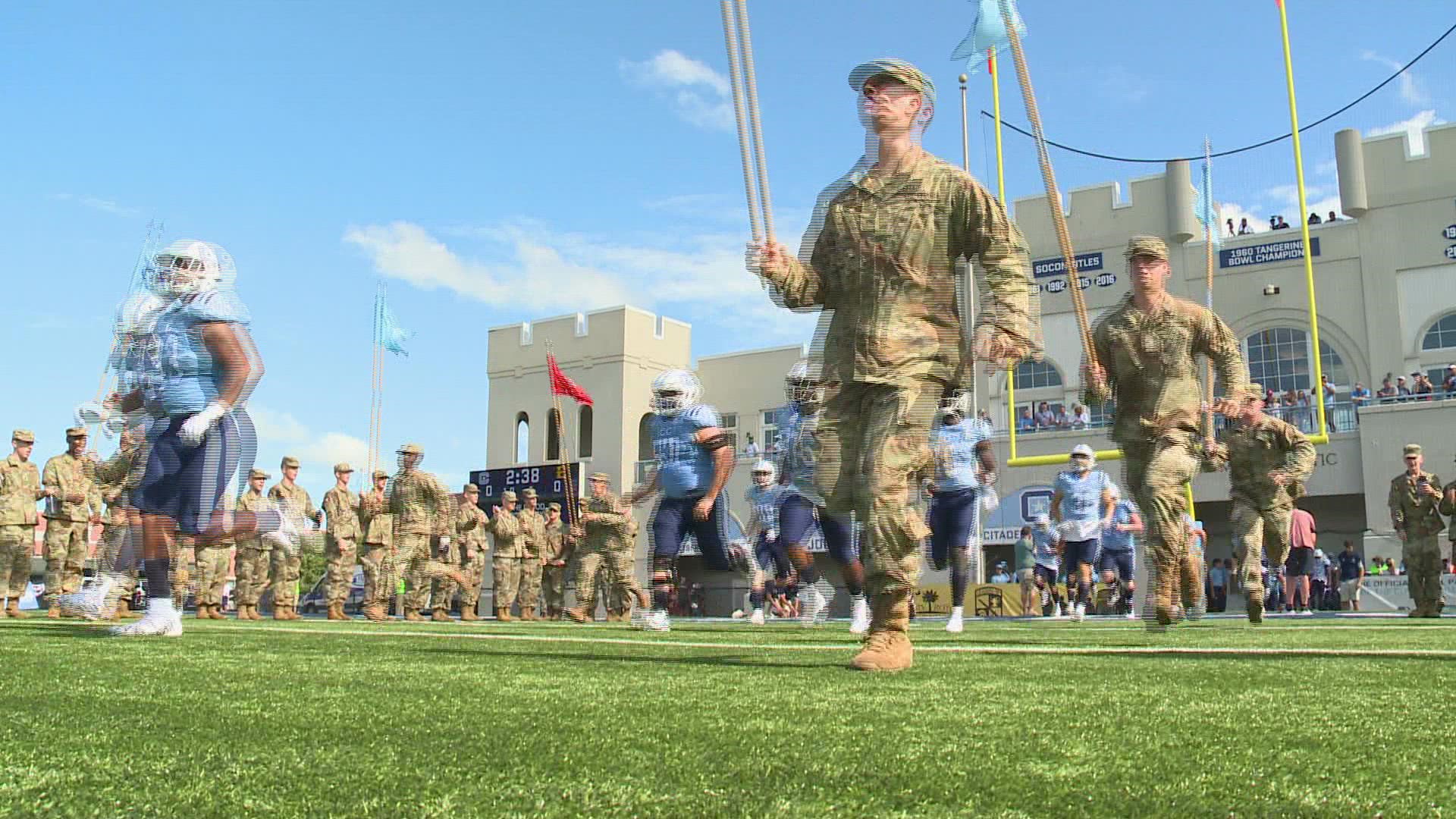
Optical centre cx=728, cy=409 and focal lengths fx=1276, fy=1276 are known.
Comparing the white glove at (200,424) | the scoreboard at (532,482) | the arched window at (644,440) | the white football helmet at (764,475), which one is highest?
the arched window at (644,440)

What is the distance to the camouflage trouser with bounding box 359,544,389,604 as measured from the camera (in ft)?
53.0

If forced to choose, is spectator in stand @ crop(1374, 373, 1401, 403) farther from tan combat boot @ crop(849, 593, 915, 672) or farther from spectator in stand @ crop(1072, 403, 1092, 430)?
tan combat boot @ crop(849, 593, 915, 672)

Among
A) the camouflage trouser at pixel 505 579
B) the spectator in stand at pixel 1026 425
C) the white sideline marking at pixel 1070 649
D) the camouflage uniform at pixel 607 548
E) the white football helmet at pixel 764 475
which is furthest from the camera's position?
the spectator in stand at pixel 1026 425

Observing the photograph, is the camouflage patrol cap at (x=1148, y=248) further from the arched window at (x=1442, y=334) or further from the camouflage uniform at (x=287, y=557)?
the arched window at (x=1442, y=334)

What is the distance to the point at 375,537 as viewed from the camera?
16.7m

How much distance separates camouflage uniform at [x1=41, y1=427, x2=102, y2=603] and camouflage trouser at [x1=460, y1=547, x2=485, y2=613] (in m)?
5.33

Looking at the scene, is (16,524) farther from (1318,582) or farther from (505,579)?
(1318,582)

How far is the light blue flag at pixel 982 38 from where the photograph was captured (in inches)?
896

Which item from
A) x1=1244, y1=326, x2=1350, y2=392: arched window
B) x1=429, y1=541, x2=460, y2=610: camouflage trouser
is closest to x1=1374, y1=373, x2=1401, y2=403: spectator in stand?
x1=1244, y1=326, x2=1350, y2=392: arched window

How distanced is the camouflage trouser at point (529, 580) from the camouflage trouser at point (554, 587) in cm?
67

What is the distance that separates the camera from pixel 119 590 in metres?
7.14

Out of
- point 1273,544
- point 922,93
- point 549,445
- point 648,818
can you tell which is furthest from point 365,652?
point 549,445

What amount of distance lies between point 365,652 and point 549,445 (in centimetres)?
3921

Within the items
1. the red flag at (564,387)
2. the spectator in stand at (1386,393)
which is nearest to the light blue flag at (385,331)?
the red flag at (564,387)
